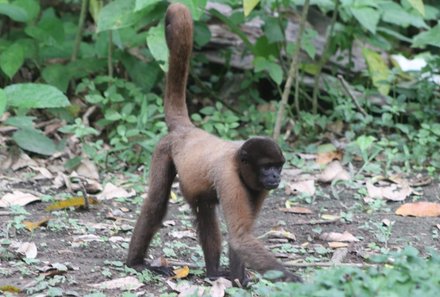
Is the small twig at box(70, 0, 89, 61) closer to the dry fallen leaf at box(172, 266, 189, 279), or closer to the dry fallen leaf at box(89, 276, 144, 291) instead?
the dry fallen leaf at box(172, 266, 189, 279)

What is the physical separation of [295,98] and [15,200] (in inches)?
134

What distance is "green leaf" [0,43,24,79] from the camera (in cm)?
880

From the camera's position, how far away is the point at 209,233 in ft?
20.1

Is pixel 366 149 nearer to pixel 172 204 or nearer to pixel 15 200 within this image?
pixel 172 204

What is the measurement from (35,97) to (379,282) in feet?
14.5

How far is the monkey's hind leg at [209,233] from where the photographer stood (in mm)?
6055

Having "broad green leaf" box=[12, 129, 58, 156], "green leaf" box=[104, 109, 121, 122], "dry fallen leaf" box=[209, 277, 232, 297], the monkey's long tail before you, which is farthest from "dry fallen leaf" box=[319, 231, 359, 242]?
"broad green leaf" box=[12, 129, 58, 156]

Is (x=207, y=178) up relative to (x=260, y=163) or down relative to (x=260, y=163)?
down

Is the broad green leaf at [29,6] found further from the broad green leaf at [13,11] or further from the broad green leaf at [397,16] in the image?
the broad green leaf at [397,16]

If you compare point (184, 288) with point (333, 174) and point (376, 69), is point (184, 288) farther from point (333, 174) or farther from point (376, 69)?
point (376, 69)

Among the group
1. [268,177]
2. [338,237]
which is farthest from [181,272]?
[338,237]

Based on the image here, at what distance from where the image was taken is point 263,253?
5270mm

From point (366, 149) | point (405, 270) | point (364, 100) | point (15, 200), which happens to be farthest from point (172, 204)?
point (405, 270)

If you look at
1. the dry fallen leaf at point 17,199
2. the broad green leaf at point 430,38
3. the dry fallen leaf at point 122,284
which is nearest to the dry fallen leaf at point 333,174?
the broad green leaf at point 430,38
